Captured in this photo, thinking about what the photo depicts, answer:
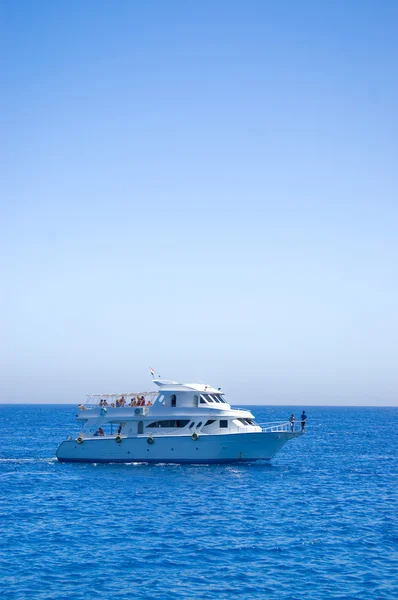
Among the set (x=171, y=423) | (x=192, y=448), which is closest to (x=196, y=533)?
(x=192, y=448)

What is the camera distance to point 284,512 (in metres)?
34.0

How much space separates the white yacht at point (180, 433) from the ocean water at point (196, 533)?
3.33ft

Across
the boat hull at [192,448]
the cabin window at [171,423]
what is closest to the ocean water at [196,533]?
the boat hull at [192,448]

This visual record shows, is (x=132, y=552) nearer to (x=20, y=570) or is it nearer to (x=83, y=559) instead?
(x=83, y=559)

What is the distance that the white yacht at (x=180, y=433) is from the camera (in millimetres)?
47594

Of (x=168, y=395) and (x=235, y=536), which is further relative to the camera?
(x=168, y=395)

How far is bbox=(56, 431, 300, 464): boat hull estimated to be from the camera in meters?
47.4

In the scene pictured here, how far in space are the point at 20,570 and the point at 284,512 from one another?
586 inches

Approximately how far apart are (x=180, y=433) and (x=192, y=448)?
148cm

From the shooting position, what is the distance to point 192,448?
47.5 meters

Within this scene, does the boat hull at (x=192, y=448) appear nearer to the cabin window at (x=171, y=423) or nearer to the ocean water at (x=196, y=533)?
the ocean water at (x=196, y=533)

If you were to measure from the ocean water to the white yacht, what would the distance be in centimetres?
101

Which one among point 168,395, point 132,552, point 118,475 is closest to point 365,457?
point 168,395

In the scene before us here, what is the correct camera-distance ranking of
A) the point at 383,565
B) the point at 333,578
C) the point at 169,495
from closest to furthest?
the point at 333,578 → the point at 383,565 → the point at 169,495
